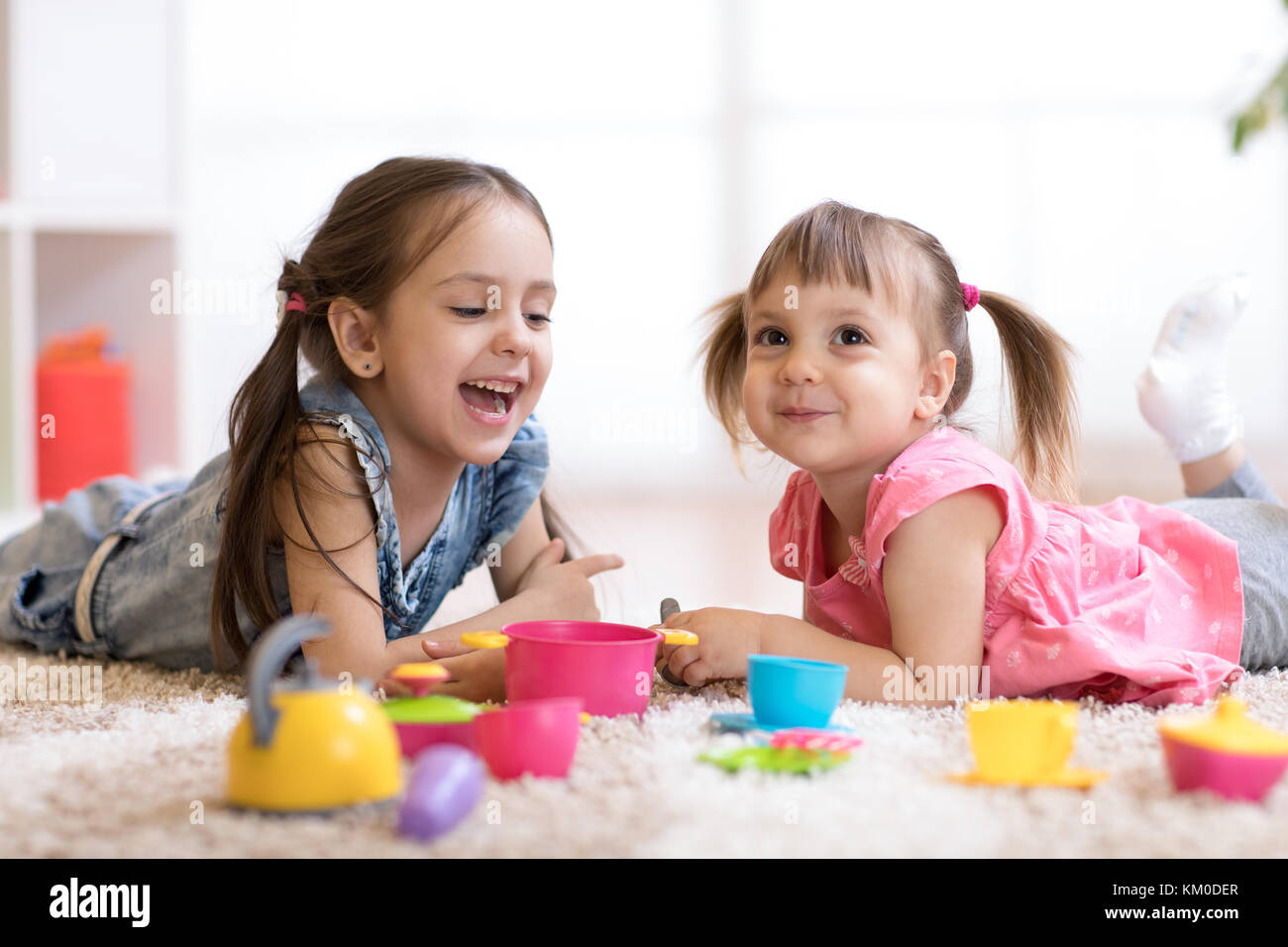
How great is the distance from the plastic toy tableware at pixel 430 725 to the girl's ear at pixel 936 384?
51 centimetres

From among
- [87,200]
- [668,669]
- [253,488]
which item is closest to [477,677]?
[668,669]

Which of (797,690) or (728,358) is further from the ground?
(728,358)

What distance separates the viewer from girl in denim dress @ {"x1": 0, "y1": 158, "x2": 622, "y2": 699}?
3.58 ft

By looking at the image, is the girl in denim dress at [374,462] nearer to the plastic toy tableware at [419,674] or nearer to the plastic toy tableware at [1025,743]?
the plastic toy tableware at [419,674]

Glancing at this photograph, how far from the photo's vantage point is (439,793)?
64 cm

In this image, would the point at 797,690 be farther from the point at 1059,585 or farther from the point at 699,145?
the point at 699,145

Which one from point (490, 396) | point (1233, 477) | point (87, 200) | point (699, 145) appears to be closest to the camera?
point (490, 396)

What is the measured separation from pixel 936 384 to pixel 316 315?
59 cm

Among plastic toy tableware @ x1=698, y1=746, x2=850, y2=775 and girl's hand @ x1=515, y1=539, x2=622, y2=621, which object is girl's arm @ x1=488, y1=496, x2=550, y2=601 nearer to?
girl's hand @ x1=515, y1=539, x2=622, y2=621

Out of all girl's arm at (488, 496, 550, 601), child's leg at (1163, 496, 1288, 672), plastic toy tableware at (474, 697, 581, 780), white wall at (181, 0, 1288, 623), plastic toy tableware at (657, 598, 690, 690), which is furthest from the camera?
white wall at (181, 0, 1288, 623)

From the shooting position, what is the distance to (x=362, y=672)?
41.1 inches

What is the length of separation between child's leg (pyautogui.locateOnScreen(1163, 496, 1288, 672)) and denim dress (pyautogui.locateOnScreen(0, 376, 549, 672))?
2.37 ft

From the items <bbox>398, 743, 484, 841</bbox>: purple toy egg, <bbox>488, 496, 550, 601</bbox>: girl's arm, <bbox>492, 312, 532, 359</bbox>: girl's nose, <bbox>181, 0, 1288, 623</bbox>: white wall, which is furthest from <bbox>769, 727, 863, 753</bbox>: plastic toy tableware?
<bbox>181, 0, 1288, 623</bbox>: white wall
